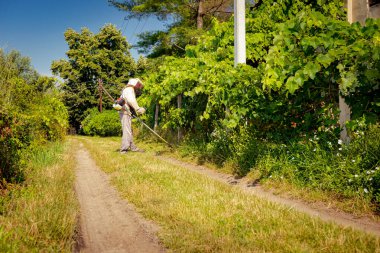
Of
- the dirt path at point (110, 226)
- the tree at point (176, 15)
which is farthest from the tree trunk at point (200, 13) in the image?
the dirt path at point (110, 226)

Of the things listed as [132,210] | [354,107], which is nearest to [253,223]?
[132,210]

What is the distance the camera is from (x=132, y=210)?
12.4 ft

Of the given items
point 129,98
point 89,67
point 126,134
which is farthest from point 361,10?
point 89,67

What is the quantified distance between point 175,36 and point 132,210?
16.6m

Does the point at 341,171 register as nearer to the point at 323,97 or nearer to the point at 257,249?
the point at 323,97

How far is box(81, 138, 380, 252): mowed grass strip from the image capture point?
256 centimetres

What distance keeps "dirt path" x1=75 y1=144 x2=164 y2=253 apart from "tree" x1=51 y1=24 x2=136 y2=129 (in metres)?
35.9

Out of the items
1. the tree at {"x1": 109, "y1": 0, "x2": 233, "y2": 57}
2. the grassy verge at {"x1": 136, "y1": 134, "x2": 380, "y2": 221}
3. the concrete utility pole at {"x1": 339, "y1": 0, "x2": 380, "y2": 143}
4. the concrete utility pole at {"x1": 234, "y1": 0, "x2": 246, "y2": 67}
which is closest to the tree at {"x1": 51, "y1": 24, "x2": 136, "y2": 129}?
the tree at {"x1": 109, "y1": 0, "x2": 233, "y2": 57}

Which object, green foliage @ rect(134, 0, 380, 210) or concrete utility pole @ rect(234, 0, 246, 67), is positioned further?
concrete utility pole @ rect(234, 0, 246, 67)

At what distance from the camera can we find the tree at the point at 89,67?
39.3 m

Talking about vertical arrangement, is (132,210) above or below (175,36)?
below

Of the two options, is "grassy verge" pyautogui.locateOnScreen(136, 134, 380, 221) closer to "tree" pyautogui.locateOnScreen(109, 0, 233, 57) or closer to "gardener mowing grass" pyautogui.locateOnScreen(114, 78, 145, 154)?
"gardener mowing grass" pyautogui.locateOnScreen(114, 78, 145, 154)

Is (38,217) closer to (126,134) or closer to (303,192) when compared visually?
(303,192)

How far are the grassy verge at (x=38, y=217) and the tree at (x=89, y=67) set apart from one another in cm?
3605
